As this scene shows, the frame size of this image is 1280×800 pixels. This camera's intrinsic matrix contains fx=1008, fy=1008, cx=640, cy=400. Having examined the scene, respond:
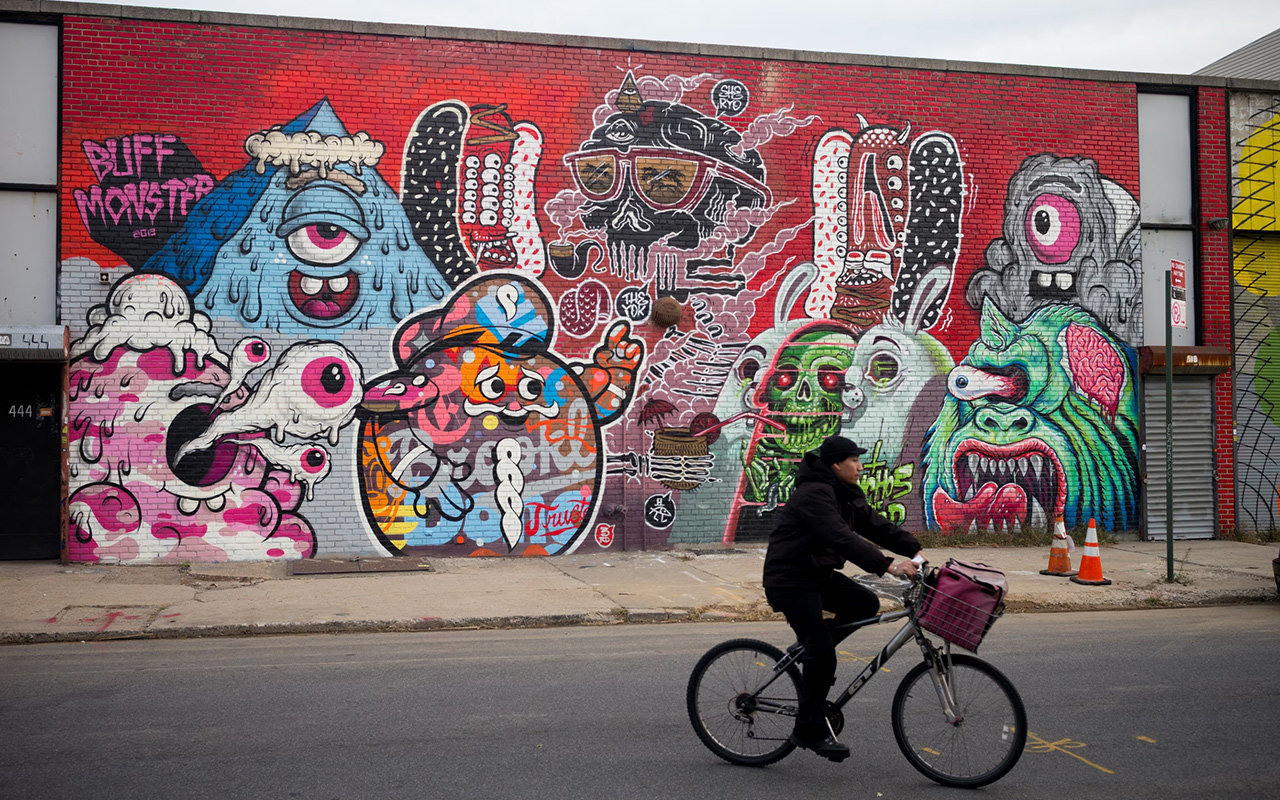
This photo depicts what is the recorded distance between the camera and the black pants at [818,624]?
17.6 feet

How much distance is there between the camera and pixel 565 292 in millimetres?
14117

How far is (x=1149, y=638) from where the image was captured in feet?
30.3

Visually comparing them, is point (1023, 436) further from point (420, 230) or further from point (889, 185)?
point (420, 230)

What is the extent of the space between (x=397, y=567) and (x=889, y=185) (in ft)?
29.6

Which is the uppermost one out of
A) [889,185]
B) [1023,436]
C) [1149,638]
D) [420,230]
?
[889,185]

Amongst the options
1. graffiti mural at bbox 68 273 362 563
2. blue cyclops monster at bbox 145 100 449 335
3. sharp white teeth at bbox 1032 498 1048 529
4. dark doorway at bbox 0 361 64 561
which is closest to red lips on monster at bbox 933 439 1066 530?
sharp white teeth at bbox 1032 498 1048 529

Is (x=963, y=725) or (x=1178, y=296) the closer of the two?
(x=963, y=725)

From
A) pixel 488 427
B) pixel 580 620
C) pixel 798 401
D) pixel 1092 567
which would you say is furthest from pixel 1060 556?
pixel 488 427

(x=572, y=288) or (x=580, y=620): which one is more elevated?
(x=572, y=288)

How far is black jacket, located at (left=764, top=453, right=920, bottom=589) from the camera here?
5312mm

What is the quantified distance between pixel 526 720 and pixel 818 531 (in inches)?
94.3

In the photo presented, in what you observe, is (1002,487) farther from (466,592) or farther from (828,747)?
(828,747)

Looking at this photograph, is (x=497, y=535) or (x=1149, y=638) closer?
(x=1149, y=638)

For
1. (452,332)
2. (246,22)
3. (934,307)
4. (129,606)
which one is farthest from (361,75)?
(934,307)
